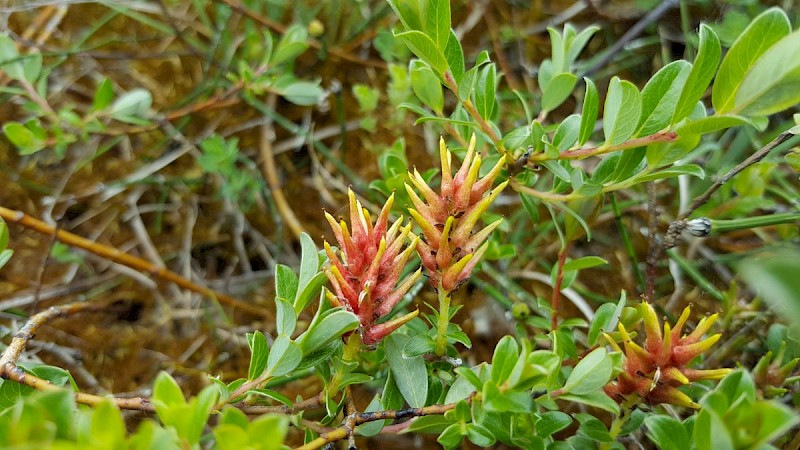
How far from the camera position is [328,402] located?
661 mm

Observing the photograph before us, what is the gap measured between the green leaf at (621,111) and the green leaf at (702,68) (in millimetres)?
46

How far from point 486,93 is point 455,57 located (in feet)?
0.21

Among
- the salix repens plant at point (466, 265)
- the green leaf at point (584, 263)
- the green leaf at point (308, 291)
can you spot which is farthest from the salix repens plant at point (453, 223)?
the green leaf at point (584, 263)

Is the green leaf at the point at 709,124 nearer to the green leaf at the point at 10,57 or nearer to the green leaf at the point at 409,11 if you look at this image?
the green leaf at the point at 409,11

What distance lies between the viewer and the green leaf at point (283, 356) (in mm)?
600

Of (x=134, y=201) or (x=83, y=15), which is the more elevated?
(x=83, y=15)

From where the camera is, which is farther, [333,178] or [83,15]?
[83,15]

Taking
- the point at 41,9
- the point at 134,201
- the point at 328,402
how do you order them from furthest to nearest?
the point at 41,9 → the point at 134,201 → the point at 328,402

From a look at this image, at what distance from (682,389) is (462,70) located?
0.46m

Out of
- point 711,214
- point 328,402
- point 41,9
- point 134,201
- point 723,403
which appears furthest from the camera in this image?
point 41,9

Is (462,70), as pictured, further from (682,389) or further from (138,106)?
(138,106)

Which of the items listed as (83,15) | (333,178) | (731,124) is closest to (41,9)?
(83,15)

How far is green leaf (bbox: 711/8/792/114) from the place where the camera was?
1.82 ft

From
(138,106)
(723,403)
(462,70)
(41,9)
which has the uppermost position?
(41,9)
